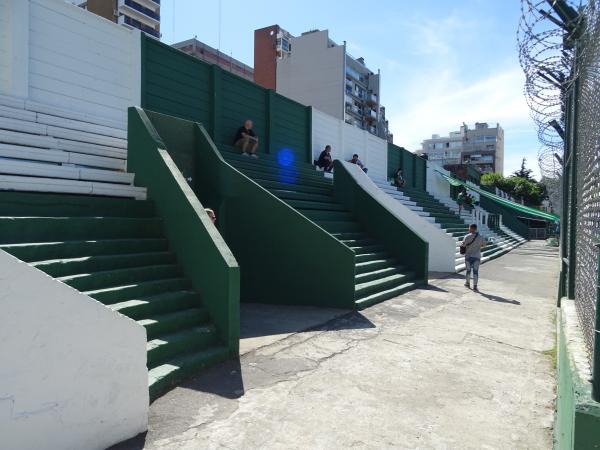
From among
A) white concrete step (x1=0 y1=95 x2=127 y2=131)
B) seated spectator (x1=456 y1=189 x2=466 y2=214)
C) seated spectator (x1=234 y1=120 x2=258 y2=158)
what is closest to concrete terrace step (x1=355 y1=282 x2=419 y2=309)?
seated spectator (x1=234 y1=120 x2=258 y2=158)

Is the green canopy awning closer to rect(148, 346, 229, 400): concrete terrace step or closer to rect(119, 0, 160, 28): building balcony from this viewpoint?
rect(148, 346, 229, 400): concrete terrace step

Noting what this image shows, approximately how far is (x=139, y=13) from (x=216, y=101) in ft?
223

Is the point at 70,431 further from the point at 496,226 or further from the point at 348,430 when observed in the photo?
the point at 496,226

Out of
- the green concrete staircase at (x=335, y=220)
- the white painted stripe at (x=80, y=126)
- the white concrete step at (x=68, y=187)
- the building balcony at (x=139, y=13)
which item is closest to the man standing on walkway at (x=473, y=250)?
the green concrete staircase at (x=335, y=220)

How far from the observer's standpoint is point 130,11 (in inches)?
2571

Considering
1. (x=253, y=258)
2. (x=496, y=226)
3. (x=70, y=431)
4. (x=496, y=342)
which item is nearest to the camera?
(x=70, y=431)

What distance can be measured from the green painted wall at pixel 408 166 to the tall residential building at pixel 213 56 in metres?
52.5

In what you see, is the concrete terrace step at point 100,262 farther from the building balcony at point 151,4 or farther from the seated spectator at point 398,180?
the building balcony at point 151,4

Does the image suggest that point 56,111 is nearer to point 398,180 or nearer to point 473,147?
point 398,180

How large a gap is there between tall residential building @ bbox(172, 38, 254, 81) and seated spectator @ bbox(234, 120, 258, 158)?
206 feet

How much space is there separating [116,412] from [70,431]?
0.97 feet

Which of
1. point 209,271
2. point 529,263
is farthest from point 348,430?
point 529,263

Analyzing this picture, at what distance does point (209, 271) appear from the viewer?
4.68 m

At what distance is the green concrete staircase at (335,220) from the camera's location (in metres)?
8.15
